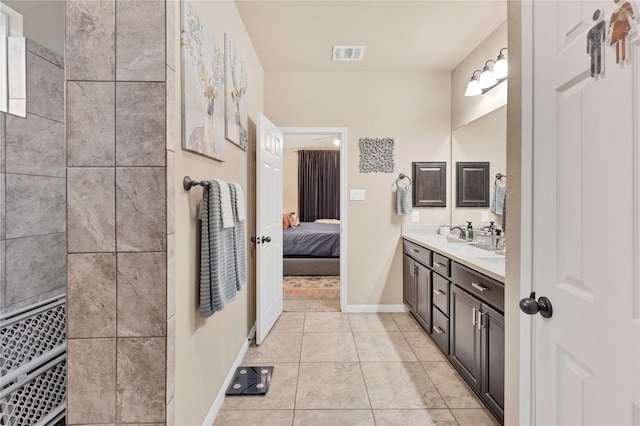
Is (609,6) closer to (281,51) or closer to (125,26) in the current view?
(125,26)

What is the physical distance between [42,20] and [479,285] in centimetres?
281

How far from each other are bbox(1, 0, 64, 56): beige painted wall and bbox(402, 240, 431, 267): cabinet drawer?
2869 millimetres

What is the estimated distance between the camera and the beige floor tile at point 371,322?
2837mm

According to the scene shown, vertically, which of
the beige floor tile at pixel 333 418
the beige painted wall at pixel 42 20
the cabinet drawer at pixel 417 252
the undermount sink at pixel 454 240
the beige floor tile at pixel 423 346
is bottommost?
the beige floor tile at pixel 333 418

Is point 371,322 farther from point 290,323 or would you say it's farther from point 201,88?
point 201,88

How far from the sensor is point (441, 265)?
226cm

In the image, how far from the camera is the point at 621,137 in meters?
0.68

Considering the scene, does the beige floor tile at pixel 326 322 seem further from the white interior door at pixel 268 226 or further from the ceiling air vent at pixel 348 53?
the ceiling air vent at pixel 348 53

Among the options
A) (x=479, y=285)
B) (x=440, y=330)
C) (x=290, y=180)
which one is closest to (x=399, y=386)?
(x=440, y=330)

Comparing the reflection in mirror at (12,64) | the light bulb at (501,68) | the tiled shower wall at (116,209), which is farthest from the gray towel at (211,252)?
the light bulb at (501,68)

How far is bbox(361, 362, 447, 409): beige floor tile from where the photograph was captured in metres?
1.77

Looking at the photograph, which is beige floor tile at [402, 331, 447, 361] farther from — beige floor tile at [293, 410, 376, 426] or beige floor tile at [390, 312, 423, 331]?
beige floor tile at [293, 410, 376, 426]

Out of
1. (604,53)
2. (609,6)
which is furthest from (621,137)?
(609,6)

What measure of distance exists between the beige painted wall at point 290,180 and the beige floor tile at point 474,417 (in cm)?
596
